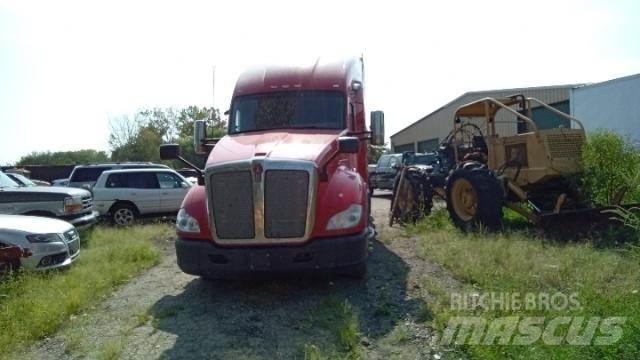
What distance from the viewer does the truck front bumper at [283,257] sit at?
5230 mm

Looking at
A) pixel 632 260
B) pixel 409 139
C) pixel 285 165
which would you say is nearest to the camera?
pixel 285 165

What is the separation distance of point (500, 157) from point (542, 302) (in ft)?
16.8

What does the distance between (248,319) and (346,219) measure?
1504mm

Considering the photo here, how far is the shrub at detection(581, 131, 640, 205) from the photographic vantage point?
764 cm

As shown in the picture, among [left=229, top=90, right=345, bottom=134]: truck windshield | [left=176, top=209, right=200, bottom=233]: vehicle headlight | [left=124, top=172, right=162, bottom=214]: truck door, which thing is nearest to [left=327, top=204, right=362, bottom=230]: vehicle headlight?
[left=176, top=209, right=200, bottom=233]: vehicle headlight

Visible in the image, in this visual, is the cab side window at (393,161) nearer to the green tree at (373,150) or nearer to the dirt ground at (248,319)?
the green tree at (373,150)

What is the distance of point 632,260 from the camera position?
5895 mm

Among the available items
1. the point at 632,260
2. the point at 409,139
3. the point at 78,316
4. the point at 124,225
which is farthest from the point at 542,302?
the point at 409,139

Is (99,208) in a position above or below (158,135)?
below

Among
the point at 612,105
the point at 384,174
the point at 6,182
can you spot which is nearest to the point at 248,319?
the point at 6,182

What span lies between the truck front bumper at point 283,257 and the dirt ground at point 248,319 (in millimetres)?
435

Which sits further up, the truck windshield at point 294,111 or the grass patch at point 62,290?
the truck windshield at point 294,111

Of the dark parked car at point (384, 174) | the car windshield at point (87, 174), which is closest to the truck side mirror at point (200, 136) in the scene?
the car windshield at point (87, 174)

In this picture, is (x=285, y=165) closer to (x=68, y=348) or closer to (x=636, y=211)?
(x=68, y=348)
